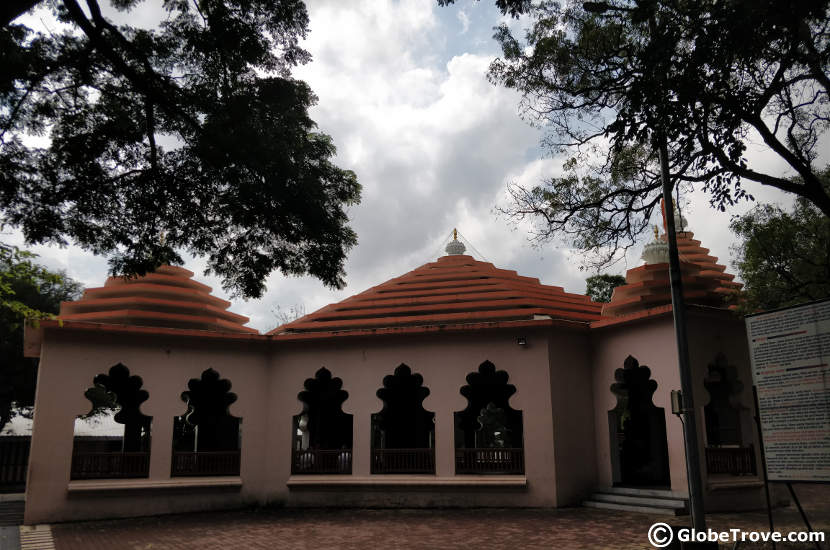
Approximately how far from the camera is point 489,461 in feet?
37.9

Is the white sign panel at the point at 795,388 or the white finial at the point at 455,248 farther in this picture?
the white finial at the point at 455,248

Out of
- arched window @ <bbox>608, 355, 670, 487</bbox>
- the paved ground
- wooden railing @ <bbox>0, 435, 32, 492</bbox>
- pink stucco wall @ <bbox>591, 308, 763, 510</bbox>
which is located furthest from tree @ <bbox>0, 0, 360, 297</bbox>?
wooden railing @ <bbox>0, 435, 32, 492</bbox>

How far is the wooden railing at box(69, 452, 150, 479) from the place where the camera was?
1119 cm

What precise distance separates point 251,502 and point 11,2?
10295 millimetres

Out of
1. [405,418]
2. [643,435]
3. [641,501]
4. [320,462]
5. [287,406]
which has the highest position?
[287,406]

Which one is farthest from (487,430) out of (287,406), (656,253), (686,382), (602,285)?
(686,382)

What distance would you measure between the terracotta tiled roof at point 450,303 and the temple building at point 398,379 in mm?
45

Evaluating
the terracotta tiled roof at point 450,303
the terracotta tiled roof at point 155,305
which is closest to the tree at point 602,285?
the terracotta tiled roof at point 450,303

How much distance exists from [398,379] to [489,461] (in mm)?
3358

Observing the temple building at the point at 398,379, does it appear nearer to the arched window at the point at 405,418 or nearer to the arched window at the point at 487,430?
the arched window at the point at 487,430

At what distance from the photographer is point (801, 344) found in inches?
248

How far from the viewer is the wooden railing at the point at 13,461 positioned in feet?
55.0

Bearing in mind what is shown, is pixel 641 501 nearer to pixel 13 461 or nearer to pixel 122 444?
pixel 122 444

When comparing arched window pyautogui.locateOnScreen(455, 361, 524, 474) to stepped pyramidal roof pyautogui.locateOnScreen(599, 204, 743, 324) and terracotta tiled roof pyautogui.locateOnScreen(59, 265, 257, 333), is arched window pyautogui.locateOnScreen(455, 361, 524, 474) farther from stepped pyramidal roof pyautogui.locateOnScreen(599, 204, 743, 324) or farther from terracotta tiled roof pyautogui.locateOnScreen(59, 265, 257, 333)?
terracotta tiled roof pyautogui.locateOnScreen(59, 265, 257, 333)
